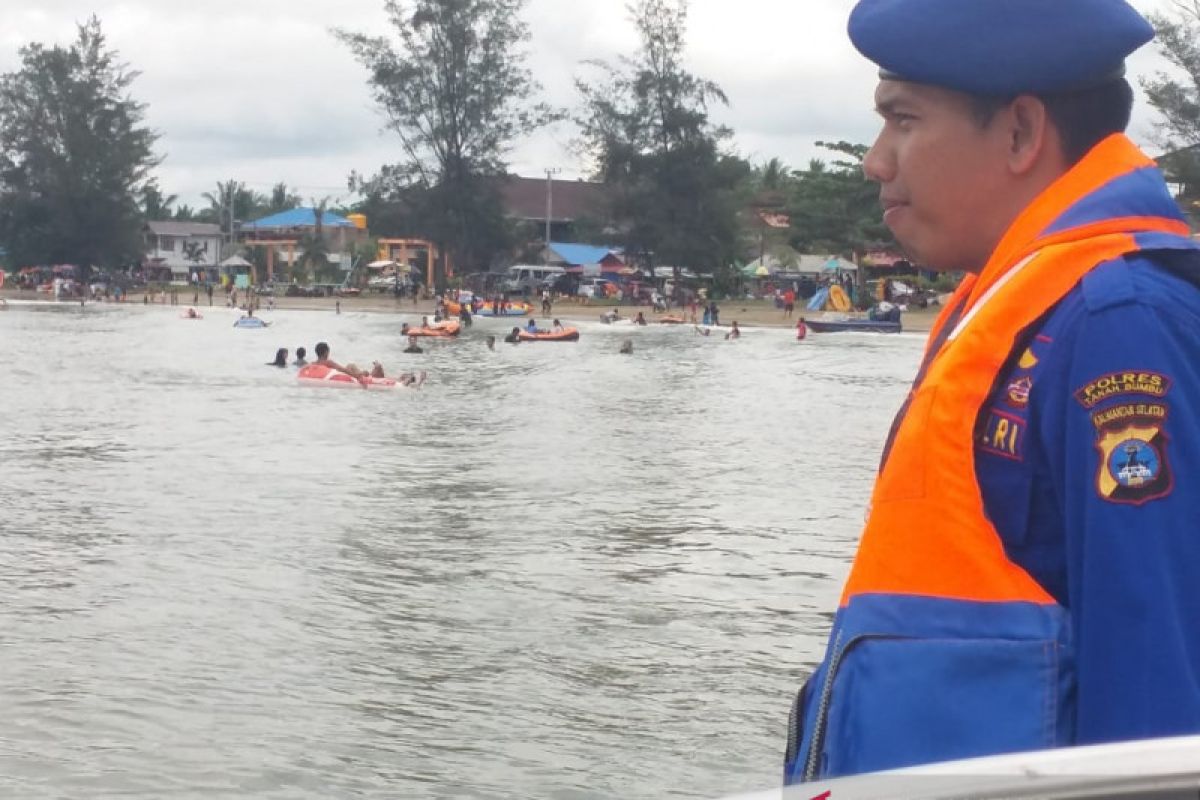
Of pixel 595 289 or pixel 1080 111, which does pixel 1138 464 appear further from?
pixel 595 289

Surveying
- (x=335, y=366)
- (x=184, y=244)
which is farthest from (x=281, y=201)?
(x=335, y=366)

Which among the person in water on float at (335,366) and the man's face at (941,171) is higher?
the man's face at (941,171)

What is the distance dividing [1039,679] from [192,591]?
10.8 m

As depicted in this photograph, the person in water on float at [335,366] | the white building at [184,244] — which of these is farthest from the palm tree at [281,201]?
the person in water on float at [335,366]

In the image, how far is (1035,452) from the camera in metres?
1.91

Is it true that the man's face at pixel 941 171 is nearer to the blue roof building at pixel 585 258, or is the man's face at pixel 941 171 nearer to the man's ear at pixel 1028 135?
the man's ear at pixel 1028 135

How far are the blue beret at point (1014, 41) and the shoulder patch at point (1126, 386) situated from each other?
1.45 feet

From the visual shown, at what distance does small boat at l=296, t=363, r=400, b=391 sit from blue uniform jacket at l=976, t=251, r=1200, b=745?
31.0 metres

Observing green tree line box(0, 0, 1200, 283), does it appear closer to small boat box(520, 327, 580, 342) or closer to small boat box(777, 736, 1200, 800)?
small boat box(520, 327, 580, 342)

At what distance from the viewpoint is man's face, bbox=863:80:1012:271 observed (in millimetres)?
2148

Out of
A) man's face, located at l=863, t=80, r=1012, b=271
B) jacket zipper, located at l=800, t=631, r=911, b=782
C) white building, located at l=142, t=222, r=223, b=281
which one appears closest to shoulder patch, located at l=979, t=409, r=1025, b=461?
jacket zipper, located at l=800, t=631, r=911, b=782

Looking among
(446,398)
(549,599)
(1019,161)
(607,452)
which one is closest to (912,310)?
(446,398)

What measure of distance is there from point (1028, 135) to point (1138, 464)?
1.71ft

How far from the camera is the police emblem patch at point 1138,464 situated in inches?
70.7
